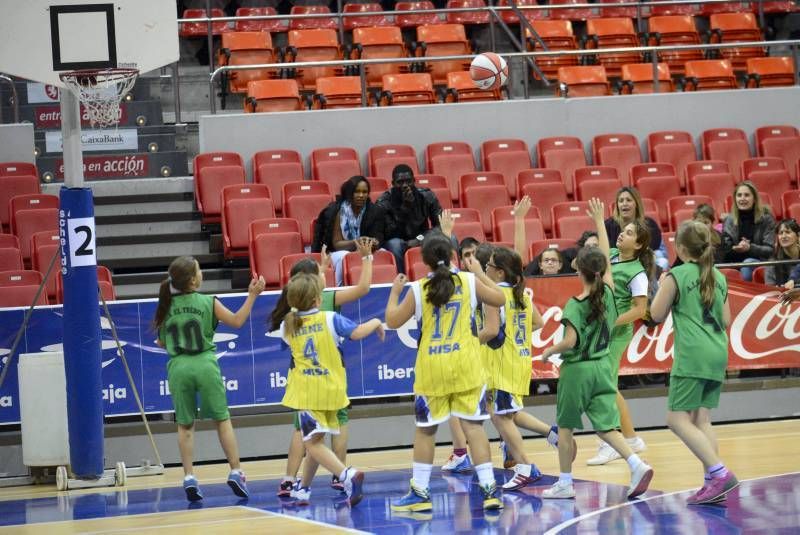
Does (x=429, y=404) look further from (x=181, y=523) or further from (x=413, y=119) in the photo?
(x=413, y=119)

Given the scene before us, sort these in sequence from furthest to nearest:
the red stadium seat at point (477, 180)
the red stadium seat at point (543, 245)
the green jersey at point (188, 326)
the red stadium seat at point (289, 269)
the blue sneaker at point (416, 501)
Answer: the red stadium seat at point (477, 180)
the red stadium seat at point (543, 245)
the red stadium seat at point (289, 269)
the green jersey at point (188, 326)
the blue sneaker at point (416, 501)

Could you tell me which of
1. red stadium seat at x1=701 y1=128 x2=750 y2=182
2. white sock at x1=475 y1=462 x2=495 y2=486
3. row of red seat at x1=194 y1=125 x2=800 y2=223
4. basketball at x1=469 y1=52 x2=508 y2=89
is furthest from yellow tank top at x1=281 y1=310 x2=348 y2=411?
red stadium seat at x1=701 y1=128 x2=750 y2=182

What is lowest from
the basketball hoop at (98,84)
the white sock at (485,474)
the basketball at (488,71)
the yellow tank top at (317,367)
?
the white sock at (485,474)

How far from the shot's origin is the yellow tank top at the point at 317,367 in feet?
29.8

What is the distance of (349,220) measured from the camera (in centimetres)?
1344

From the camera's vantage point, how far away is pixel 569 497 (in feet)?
29.2

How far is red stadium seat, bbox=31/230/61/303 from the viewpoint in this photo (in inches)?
510

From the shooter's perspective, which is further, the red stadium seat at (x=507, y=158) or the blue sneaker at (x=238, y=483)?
the red stadium seat at (x=507, y=158)

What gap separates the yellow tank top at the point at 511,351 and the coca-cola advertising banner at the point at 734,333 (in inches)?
106

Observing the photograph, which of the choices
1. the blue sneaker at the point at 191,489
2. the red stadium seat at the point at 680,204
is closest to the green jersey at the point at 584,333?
the blue sneaker at the point at 191,489

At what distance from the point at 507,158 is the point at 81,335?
7.02m

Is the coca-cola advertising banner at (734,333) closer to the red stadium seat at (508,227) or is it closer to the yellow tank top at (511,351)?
the red stadium seat at (508,227)

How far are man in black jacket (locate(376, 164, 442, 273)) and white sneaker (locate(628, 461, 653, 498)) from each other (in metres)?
5.14

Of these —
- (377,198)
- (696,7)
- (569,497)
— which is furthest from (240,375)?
(696,7)
